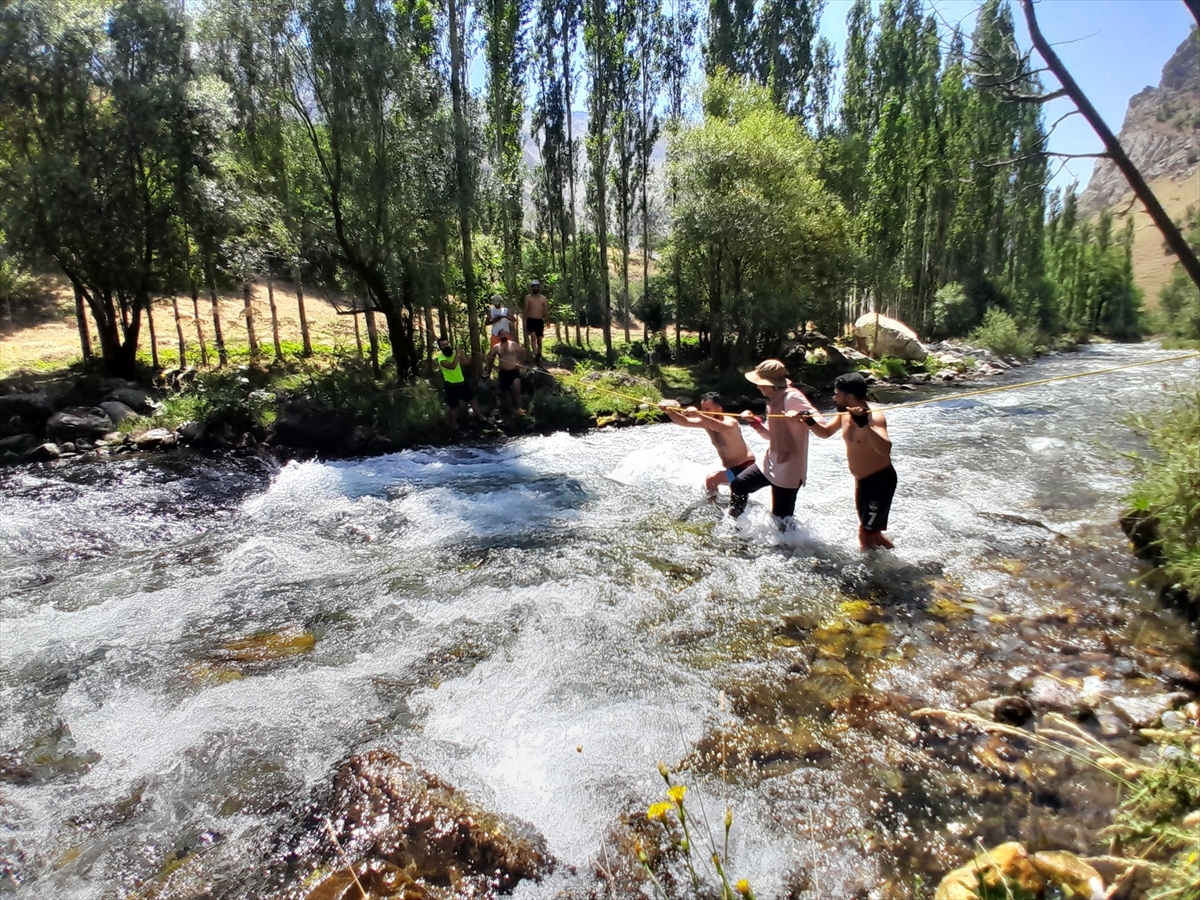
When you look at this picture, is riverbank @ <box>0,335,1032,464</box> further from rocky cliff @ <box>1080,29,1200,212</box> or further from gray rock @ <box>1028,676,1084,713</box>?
rocky cliff @ <box>1080,29,1200,212</box>

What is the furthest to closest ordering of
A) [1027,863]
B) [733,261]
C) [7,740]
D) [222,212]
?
[733,261] < [222,212] < [7,740] < [1027,863]

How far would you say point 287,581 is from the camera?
7.30 m

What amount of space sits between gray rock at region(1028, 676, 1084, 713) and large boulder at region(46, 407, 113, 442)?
15.2 meters

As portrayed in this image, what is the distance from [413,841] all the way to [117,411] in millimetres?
13856

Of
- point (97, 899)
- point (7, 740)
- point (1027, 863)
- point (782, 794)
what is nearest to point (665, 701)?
point (782, 794)

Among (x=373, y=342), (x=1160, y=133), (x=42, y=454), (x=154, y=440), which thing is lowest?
(x=42, y=454)

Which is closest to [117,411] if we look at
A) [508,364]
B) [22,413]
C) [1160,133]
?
[22,413]

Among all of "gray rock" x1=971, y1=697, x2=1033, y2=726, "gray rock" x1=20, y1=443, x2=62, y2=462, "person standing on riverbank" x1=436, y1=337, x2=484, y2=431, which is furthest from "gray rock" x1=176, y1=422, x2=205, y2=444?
"gray rock" x1=971, y1=697, x2=1033, y2=726

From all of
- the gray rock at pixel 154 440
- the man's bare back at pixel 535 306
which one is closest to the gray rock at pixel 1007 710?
the gray rock at pixel 154 440

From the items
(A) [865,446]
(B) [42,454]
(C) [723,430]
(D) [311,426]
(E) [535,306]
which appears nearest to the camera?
(A) [865,446]

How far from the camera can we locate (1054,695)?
462 centimetres

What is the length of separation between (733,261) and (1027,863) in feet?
67.5

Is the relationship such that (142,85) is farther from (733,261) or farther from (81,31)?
(733,261)

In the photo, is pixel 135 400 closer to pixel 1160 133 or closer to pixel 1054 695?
pixel 1054 695
